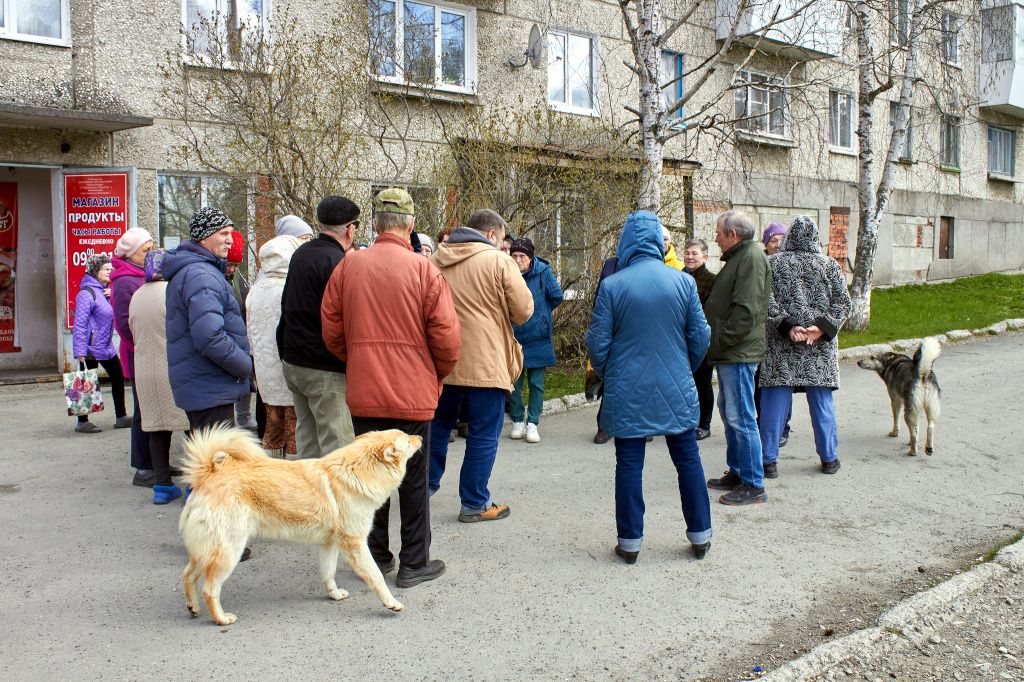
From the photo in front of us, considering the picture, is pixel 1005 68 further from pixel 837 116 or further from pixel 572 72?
pixel 572 72

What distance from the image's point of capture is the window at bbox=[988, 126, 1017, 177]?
26.4 metres

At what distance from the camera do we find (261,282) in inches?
231

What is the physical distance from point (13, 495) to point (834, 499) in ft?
19.5

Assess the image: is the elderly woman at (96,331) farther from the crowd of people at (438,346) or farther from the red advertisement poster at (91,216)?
the red advertisement poster at (91,216)

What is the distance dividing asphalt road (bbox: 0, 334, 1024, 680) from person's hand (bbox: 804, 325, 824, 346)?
3.52 feet

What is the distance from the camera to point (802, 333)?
6.70m

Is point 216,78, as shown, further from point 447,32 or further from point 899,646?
point 899,646

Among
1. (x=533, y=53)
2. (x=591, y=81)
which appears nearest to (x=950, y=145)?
(x=591, y=81)

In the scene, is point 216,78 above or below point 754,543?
above

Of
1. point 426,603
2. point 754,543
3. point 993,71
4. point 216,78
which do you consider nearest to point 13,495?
point 426,603

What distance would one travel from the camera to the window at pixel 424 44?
541 inches

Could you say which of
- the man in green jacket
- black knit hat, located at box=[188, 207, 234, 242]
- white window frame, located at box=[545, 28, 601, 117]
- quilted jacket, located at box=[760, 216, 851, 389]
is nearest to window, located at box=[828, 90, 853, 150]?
white window frame, located at box=[545, 28, 601, 117]

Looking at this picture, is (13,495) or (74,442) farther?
(74,442)

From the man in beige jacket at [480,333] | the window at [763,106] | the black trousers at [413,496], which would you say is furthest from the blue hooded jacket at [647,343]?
the window at [763,106]
